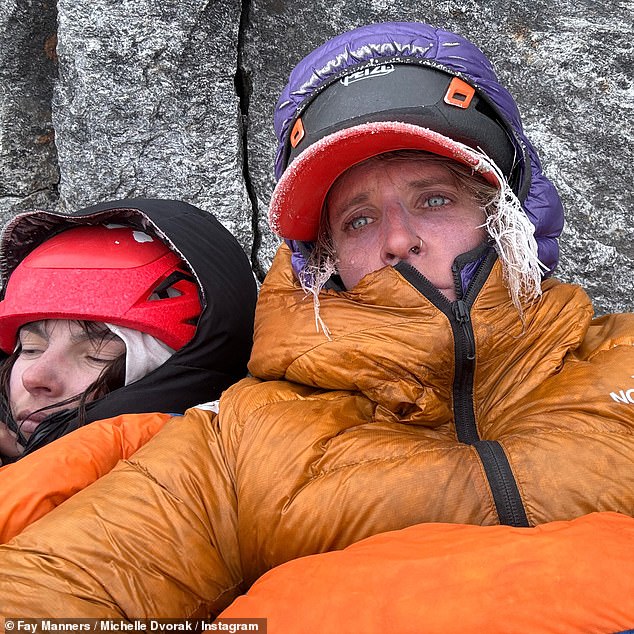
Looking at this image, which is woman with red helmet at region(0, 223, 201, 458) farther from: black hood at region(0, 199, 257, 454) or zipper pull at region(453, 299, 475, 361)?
zipper pull at region(453, 299, 475, 361)

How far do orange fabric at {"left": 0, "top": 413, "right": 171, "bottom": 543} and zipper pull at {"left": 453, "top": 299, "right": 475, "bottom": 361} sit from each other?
2.86ft

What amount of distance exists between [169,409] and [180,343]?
0.24m

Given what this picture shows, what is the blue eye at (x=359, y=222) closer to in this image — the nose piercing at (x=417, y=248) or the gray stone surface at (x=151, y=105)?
the nose piercing at (x=417, y=248)

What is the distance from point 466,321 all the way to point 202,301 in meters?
1.00

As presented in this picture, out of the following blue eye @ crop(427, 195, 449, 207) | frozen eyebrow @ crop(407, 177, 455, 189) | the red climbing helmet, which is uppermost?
frozen eyebrow @ crop(407, 177, 455, 189)

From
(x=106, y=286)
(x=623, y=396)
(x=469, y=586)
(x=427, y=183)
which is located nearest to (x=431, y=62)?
(x=427, y=183)

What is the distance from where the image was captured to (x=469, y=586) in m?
1.00

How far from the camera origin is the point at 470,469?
1.41 metres

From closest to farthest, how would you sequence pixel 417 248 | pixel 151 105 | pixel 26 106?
pixel 417 248 < pixel 151 105 < pixel 26 106

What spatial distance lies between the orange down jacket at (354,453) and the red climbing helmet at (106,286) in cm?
56

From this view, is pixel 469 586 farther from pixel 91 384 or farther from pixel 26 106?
pixel 26 106

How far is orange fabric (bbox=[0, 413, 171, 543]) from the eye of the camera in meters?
1.55

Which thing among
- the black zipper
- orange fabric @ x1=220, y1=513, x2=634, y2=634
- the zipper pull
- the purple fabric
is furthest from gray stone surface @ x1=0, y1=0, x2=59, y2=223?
orange fabric @ x1=220, y1=513, x2=634, y2=634

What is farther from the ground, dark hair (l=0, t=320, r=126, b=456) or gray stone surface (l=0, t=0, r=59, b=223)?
gray stone surface (l=0, t=0, r=59, b=223)
